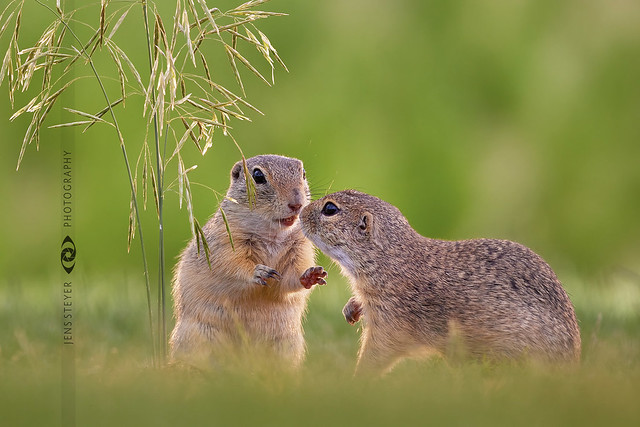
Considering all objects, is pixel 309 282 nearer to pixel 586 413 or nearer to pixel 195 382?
pixel 195 382

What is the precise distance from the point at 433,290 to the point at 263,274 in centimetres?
98

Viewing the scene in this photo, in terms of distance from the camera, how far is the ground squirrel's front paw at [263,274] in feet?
16.5

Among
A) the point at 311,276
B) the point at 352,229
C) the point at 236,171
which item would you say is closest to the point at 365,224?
the point at 352,229

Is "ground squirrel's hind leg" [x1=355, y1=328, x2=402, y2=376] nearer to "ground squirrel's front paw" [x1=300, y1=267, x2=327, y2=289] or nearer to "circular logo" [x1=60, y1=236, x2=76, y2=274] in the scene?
"ground squirrel's front paw" [x1=300, y1=267, x2=327, y2=289]

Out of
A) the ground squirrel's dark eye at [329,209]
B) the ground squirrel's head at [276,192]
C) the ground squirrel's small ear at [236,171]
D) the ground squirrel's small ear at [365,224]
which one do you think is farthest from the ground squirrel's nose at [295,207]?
the ground squirrel's small ear at [236,171]

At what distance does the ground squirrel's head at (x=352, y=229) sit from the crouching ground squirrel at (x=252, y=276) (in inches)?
5.8

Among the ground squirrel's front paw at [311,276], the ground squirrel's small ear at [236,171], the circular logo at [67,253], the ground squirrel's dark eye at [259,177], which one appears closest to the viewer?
the circular logo at [67,253]

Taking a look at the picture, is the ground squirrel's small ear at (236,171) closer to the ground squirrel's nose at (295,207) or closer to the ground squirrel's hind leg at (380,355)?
the ground squirrel's nose at (295,207)

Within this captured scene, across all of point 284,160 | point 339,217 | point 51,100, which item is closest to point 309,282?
point 339,217

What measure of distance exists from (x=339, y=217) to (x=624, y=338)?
237cm

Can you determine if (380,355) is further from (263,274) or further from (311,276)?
(263,274)

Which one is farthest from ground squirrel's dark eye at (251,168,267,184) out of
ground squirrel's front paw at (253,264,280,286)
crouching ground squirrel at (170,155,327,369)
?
ground squirrel's front paw at (253,264,280,286)

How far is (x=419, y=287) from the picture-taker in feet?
16.9

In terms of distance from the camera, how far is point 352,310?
5.55 m
